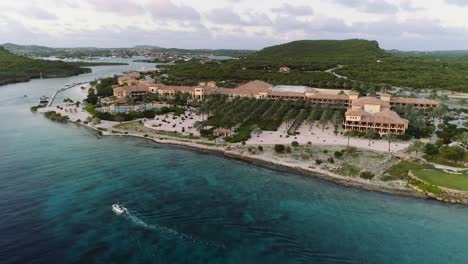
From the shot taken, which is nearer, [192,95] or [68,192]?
[68,192]

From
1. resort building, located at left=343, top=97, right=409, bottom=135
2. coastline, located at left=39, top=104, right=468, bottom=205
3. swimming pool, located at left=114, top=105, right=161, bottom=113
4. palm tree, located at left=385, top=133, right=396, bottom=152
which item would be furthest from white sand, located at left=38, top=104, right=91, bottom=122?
palm tree, located at left=385, top=133, right=396, bottom=152

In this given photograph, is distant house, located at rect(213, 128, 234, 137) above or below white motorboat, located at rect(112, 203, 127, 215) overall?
above

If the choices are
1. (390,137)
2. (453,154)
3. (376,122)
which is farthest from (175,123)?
(453,154)

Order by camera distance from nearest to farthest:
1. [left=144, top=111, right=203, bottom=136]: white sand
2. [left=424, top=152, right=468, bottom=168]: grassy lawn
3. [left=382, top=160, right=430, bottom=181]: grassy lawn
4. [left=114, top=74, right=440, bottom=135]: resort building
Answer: [left=382, top=160, right=430, bottom=181]: grassy lawn
[left=424, top=152, right=468, bottom=168]: grassy lawn
[left=114, top=74, right=440, bottom=135]: resort building
[left=144, top=111, right=203, bottom=136]: white sand

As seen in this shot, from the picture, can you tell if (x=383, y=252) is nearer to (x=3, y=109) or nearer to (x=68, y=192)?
(x=68, y=192)

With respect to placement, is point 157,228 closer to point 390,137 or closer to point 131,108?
point 390,137

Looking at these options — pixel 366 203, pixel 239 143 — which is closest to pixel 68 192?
pixel 239 143

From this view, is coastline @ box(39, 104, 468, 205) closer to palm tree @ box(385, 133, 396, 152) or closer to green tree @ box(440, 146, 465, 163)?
green tree @ box(440, 146, 465, 163)
